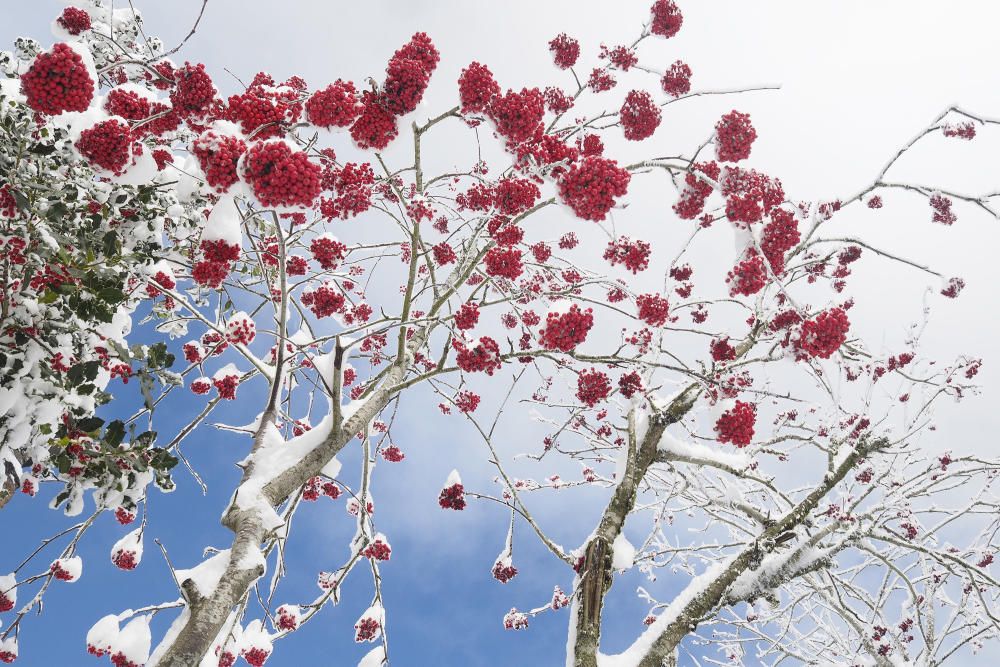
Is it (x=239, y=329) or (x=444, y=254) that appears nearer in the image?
(x=239, y=329)

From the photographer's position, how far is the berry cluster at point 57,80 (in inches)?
106

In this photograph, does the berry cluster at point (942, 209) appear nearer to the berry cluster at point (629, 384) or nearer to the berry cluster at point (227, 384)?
the berry cluster at point (629, 384)

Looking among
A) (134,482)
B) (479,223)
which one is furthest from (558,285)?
(134,482)

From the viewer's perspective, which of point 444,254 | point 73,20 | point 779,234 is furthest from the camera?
point 444,254

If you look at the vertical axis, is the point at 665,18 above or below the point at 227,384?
above

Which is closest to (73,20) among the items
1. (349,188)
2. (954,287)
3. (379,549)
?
(349,188)

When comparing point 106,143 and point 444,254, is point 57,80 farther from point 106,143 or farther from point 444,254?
point 444,254

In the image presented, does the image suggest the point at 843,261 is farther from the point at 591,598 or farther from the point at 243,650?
the point at 243,650

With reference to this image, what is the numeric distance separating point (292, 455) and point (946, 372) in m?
6.74

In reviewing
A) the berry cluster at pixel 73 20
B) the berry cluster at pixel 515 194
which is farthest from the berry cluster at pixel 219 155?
the berry cluster at pixel 73 20

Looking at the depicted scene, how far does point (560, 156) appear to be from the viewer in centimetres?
328

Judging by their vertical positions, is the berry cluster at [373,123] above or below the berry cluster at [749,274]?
above

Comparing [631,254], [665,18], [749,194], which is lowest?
[749,194]

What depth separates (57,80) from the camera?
2689mm
